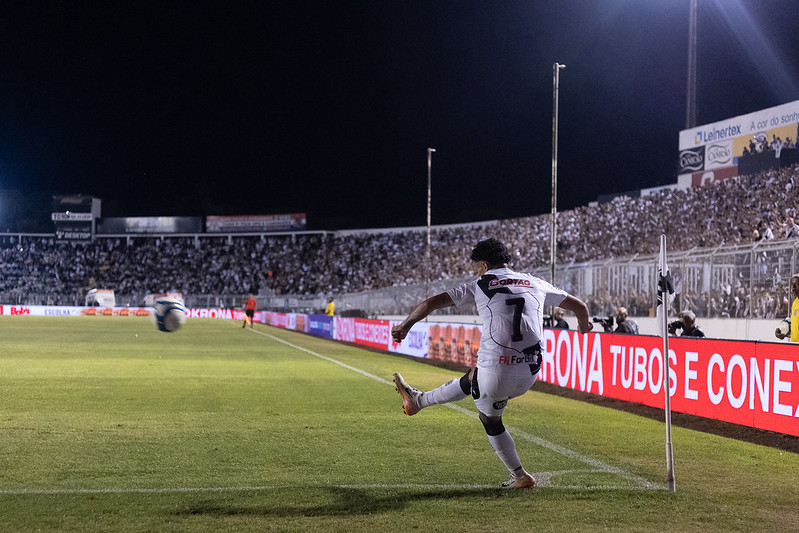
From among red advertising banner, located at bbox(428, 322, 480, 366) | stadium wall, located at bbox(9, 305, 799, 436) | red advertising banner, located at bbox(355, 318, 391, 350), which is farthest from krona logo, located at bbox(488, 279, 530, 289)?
red advertising banner, located at bbox(355, 318, 391, 350)

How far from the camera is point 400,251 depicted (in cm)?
6875

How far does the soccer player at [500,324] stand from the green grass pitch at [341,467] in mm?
834

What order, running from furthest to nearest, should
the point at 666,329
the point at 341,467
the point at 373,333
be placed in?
1. the point at 373,333
2. the point at 341,467
3. the point at 666,329

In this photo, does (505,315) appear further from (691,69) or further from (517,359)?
(691,69)

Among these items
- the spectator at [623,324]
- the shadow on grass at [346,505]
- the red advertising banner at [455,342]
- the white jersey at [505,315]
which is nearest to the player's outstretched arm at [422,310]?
the white jersey at [505,315]

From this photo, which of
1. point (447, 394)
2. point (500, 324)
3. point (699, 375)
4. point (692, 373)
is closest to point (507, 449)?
point (447, 394)

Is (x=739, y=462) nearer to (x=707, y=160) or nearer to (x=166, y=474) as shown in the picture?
(x=166, y=474)

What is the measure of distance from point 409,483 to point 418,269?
51.1m

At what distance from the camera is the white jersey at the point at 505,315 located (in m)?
6.16

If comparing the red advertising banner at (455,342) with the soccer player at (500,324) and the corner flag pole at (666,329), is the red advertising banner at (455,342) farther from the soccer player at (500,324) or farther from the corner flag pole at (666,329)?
the soccer player at (500,324)

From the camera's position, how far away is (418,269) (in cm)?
5800

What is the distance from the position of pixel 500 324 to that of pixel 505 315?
3.1 inches

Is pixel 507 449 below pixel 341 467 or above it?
above

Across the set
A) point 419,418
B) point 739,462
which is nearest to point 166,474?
point 419,418
